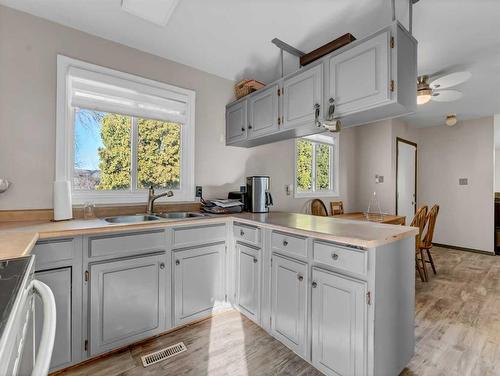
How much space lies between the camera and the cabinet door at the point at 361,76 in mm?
1599

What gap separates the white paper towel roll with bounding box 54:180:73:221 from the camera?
74.7 inches

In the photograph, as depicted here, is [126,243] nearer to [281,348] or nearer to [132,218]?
[132,218]

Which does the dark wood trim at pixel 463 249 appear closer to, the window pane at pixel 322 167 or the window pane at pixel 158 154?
the window pane at pixel 322 167

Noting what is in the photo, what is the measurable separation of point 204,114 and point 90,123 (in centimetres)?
111

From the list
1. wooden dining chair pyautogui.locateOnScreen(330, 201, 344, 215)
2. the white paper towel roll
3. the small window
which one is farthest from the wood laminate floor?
the small window

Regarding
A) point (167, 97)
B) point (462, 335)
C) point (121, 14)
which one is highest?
point (121, 14)

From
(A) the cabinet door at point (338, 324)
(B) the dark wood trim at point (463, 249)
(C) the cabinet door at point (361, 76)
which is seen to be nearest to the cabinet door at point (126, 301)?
(A) the cabinet door at point (338, 324)

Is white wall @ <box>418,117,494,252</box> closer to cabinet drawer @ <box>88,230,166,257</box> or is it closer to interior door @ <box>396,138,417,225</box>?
interior door @ <box>396,138,417,225</box>

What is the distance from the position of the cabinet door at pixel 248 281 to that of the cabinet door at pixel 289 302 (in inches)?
7.4

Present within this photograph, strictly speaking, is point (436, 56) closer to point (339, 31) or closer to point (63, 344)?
point (339, 31)

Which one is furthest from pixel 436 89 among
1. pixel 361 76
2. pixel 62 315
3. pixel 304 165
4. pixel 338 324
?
pixel 62 315

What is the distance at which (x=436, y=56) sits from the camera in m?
2.40

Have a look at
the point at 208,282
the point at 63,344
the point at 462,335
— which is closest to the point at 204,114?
the point at 208,282

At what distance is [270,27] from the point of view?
2.04 metres
